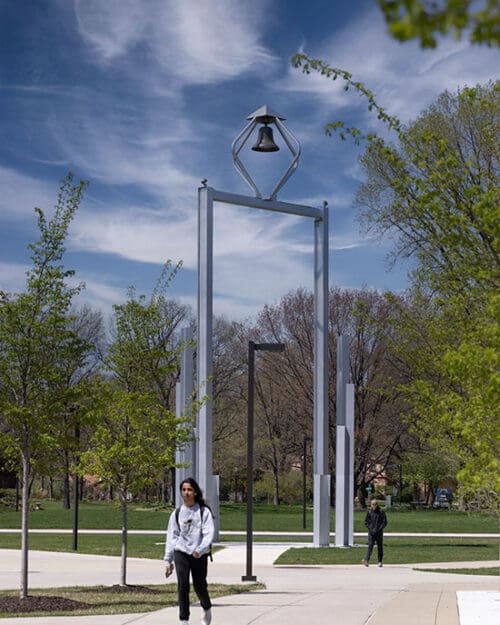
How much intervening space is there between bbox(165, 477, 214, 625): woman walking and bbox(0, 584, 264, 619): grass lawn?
269 cm

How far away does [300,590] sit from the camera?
1762 cm

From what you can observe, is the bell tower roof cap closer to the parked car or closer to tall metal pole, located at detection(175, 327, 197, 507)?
tall metal pole, located at detection(175, 327, 197, 507)

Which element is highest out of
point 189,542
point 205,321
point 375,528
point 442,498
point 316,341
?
point 205,321

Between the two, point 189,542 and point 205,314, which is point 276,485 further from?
point 189,542

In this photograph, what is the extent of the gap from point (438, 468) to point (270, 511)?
505 inches

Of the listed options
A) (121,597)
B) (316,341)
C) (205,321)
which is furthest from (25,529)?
(316,341)

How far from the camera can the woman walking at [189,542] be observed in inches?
434

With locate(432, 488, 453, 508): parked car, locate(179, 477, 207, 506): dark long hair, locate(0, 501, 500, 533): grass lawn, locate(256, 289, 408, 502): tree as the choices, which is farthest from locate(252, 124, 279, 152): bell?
locate(432, 488, 453, 508): parked car

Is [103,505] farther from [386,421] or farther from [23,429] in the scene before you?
[23,429]

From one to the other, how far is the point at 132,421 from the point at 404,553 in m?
12.7

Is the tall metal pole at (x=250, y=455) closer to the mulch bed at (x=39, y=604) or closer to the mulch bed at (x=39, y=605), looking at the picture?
the mulch bed at (x=39, y=604)

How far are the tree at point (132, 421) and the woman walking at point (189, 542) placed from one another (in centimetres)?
525

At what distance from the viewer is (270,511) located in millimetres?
50594

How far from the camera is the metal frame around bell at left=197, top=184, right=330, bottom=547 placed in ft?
89.1
